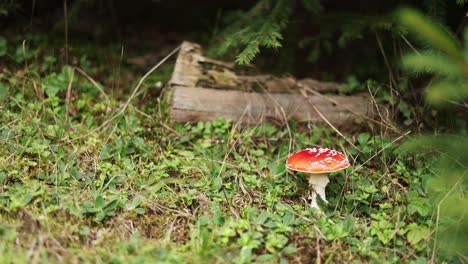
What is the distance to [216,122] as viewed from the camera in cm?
427

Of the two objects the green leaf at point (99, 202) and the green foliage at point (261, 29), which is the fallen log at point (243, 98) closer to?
the green foliage at point (261, 29)

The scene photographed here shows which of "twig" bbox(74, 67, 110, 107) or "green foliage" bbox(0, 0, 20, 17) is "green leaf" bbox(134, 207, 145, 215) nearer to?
"twig" bbox(74, 67, 110, 107)

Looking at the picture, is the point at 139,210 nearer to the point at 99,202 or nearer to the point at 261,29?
the point at 99,202

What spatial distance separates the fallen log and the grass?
13 centimetres

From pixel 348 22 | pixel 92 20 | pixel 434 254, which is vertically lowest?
pixel 434 254

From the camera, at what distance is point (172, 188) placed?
11.5 feet

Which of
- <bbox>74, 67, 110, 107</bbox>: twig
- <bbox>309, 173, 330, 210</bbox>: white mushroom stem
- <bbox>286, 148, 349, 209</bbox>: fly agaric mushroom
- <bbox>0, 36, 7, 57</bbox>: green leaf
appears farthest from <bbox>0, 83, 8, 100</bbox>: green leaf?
<bbox>309, 173, 330, 210</bbox>: white mushroom stem

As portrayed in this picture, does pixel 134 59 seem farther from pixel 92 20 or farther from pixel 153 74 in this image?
pixel 92 20

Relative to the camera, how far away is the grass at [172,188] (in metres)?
2.84

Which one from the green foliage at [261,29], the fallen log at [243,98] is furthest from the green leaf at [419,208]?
the green foliage at [261,29]

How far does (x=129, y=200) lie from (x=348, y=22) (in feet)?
8.10

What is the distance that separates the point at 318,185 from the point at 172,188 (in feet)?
3.42

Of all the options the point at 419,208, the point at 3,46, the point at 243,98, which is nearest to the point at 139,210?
the point at 243,98

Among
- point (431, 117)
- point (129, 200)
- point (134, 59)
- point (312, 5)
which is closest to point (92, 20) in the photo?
point (134, 59)
